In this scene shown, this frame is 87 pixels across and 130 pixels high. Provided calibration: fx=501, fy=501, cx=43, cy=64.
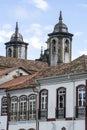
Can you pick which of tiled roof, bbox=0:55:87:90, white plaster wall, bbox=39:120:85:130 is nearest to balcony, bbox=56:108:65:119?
white plaster wall, bbox=39:120:85:130

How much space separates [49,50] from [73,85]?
168 feet

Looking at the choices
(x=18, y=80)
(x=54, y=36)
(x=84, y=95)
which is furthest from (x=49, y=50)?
(x=84, y=95)

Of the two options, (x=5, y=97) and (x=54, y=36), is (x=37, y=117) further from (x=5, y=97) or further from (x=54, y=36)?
(x=54, y=36)

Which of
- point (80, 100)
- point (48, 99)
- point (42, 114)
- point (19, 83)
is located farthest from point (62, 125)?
point (19, 83)

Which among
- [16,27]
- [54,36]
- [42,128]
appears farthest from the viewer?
[16,27]

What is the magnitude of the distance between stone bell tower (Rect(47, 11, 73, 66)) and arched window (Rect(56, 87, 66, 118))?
45.8m

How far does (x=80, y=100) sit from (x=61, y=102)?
238 centimetres

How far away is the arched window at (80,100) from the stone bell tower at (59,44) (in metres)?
47.7

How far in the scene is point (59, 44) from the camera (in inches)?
3457

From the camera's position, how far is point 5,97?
49.4 metres

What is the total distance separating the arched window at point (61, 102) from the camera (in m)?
41.0

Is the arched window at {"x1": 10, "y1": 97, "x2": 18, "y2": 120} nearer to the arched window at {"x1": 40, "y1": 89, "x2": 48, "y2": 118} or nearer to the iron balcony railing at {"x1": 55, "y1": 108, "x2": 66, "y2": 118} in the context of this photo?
the arched window at {"x1": 40, "y1": 89, "x2": 48, "y2": 118}

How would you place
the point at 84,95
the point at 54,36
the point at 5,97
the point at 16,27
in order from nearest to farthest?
the point at 84,95 → the point at 5,97 → the point at 54,36 → the point at 16,27

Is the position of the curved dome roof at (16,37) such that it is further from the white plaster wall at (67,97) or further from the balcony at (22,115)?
the white plaster wall at (67,97)
